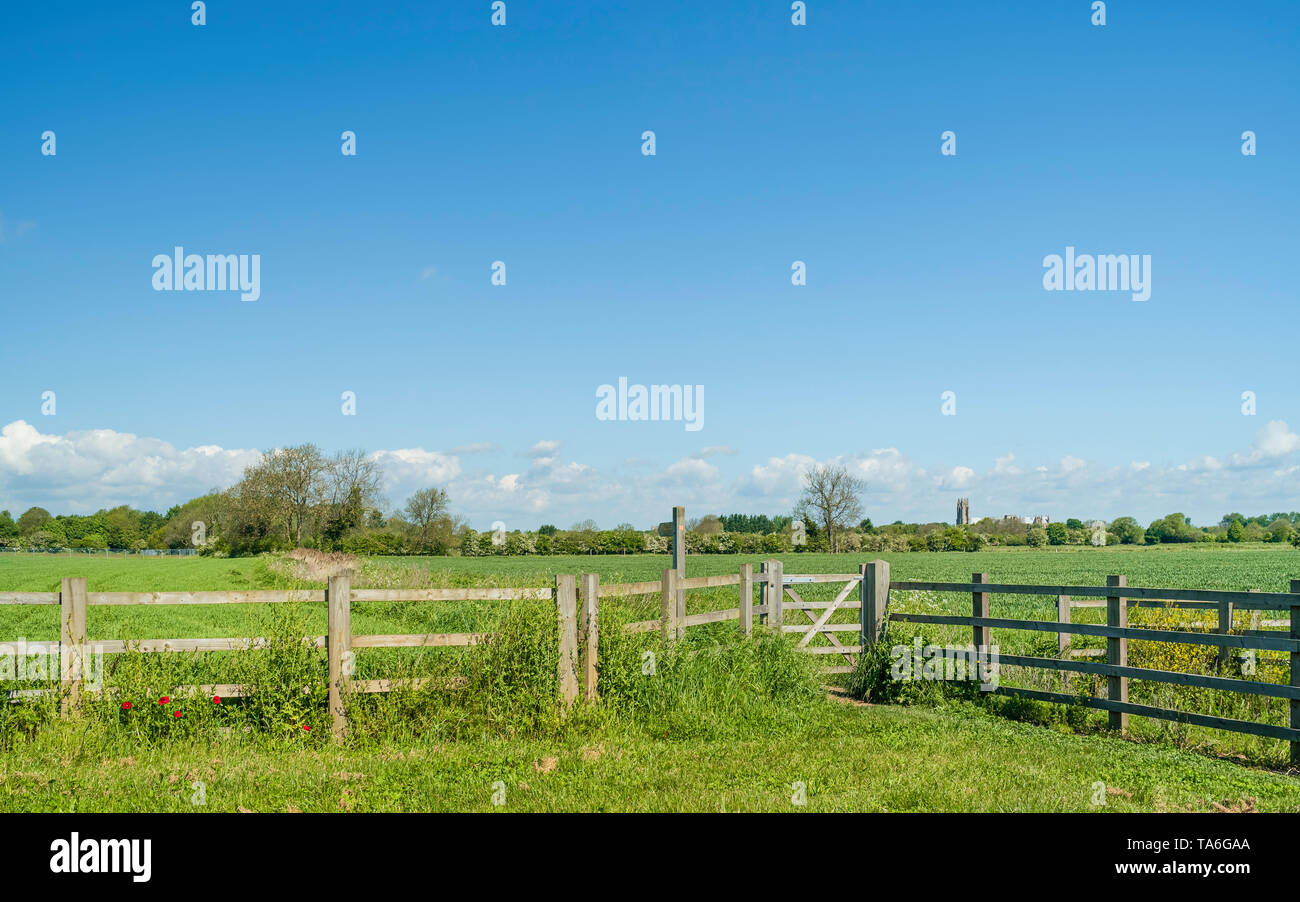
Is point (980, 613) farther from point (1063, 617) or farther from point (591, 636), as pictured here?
point (591, 636)

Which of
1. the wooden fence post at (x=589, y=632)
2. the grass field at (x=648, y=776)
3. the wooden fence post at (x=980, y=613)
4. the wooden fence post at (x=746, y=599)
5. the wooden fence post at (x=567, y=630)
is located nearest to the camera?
the grass field at (x=648, y=776)

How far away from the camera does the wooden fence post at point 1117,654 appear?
9195 millimetres

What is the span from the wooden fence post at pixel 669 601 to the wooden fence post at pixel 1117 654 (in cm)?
462

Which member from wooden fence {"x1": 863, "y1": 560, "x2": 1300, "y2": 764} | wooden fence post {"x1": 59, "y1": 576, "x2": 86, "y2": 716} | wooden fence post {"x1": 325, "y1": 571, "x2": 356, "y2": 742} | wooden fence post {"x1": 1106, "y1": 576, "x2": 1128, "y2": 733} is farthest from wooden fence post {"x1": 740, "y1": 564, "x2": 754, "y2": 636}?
wooden fence post {"x1": 59, "y1": 576, "x2": 86, "y2": 716}

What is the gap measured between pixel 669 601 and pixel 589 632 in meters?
1.64

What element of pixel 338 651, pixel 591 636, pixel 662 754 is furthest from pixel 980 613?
pixel 338 651

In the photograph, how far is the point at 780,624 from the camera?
1341 cm

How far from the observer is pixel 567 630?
9125 mm

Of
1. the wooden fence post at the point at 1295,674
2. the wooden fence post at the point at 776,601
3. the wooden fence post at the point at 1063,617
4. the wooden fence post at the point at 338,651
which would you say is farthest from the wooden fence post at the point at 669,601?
the wooden fence post at the point at 1295,674

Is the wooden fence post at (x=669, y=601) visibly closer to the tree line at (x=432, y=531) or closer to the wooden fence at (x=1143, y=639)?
the wooden fence at (x=1143, y=639)

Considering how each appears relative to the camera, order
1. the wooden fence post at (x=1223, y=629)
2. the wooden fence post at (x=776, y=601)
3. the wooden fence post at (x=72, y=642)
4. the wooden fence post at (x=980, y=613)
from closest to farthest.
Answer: the wooden fence post at (x=72, y=642)
the wooden fence post at (x=980, y=613)
the wooden fence post at (x=1223, y=629)
the wooden fence post at (x=776, y=601)

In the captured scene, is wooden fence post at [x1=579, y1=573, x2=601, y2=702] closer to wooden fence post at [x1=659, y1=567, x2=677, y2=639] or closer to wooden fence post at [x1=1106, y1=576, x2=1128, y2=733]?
wooden fence post at [x1=659, y1=567, x2=677, y2=639]

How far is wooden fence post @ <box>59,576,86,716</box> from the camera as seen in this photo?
26.5 ft
